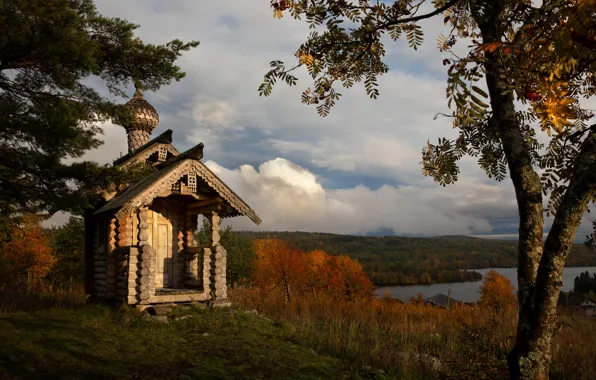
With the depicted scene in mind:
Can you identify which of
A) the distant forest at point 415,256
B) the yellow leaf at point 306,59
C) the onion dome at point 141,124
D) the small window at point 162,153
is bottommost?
the distant forest at point 415,256

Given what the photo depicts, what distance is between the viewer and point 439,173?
245 inches

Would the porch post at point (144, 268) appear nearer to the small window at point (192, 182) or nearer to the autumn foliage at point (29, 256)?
the small window at point (192, 182)

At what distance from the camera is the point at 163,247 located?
15492 millimetres

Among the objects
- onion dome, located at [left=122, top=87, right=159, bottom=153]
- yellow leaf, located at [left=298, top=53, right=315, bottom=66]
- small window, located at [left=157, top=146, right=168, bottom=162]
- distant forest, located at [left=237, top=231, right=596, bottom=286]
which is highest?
onion dome, located at [left=122, top=87, right=159, bottom=153]

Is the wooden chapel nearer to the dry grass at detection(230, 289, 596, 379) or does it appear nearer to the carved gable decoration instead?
the carved gable decoration

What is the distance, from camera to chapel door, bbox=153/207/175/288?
603 inches

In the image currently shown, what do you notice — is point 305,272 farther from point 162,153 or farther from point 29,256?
point 162,153

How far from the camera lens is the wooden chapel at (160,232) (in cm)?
1336

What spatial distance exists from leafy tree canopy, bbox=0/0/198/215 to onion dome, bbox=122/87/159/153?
6.50 meters

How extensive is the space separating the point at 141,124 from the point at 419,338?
41.3 feet

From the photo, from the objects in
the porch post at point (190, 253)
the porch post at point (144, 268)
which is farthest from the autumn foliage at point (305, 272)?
the porch post at point (144, 268)

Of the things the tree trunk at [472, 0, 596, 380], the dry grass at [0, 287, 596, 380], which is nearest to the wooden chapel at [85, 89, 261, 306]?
the dry grass at [0, 287, 596, 380]

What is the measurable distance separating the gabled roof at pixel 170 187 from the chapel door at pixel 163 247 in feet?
4.79

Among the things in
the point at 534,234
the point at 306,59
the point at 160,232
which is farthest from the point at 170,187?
the point at 534,234
